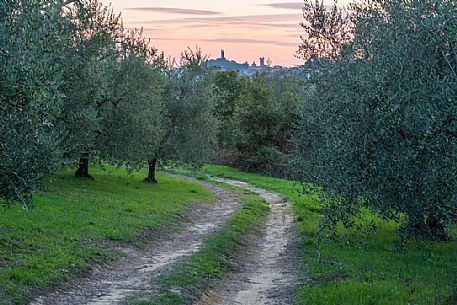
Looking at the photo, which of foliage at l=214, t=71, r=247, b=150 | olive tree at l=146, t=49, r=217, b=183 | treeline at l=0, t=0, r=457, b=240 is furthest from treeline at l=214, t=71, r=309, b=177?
treeline at l=0, t=0, r=457, b=240

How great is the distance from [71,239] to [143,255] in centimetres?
227

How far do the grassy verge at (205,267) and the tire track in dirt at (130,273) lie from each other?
0.44m

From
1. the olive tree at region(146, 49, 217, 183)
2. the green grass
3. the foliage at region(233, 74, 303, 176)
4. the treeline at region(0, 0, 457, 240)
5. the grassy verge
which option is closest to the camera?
the treeline at region(0, 0, 457, 240)

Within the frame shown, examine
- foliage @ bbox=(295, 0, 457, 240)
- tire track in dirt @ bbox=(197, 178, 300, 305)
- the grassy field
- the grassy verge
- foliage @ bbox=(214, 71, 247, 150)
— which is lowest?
tire track in dirt @ bbox=(197, 178, 300, 305)

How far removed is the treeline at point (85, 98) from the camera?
10.7 meters

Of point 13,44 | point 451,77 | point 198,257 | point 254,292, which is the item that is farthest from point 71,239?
point 451,77

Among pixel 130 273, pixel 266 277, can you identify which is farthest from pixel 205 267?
pixel 130 273

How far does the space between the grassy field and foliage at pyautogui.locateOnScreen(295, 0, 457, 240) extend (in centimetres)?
143

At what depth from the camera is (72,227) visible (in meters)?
19.2

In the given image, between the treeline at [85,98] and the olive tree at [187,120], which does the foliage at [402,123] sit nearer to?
the treeline at [85,98]

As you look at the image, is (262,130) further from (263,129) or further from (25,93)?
(25,93)

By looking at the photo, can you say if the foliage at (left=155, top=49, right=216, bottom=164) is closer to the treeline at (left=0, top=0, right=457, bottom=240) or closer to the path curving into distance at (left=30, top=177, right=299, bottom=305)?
the path curving into distance at (left=30, top=177, right=299, bottom=305)

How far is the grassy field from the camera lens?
485 inches

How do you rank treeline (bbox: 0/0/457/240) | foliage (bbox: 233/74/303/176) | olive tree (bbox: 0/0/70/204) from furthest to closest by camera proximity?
1. foliage (bbox: 233/74/303/176)
2. treeline (bbox: 0/0/457/240)
3. olive tree (bbox: 0/0/70/204)
